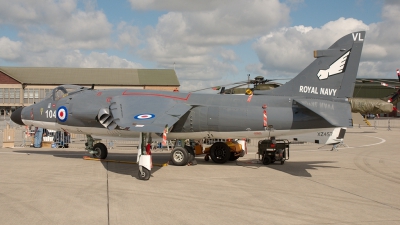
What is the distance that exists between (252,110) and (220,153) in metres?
3.06

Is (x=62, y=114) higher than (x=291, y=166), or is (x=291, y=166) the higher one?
(x=62, y=114)

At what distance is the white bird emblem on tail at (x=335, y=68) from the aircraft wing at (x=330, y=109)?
105 cm

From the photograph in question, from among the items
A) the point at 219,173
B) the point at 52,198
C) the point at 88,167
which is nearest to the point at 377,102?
the point at 219,173

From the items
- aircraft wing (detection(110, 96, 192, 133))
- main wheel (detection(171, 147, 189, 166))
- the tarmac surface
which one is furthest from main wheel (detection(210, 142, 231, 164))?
aircraft wing (detection(110, 96, 192, 133))

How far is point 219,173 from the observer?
43.3ft

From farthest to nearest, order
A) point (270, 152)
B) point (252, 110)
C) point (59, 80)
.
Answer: point (59, 80) < point (270, 152) < point (252, 110)

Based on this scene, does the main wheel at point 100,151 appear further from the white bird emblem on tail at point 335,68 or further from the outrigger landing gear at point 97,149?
the white bird emblem on tail at point 335,68

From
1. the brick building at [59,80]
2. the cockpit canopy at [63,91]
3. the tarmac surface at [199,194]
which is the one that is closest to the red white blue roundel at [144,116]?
the tarmac surface at [199,194]

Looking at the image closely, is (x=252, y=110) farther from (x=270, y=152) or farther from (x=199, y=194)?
(x=199, y=194)

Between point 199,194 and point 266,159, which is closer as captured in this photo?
point 199,194

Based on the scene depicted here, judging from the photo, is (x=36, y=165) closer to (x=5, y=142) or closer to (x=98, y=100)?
(x=98, y=100)

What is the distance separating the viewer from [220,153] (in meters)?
16.1

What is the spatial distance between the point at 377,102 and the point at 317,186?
1142 inches

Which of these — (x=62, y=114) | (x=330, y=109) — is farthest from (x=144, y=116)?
(x=330, y=109)
